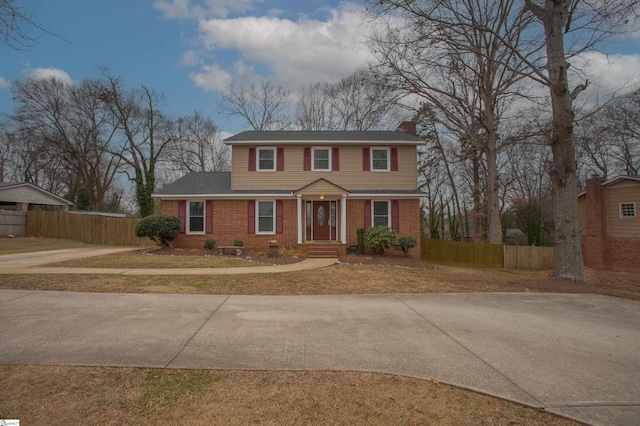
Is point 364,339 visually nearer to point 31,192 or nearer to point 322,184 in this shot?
point 322,184

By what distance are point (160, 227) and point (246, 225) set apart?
3.73 meters

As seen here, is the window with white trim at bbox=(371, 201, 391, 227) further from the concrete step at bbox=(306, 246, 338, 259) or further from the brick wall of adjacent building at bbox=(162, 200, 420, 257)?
the concrete step at bbox=(306, 246, 338, 259)

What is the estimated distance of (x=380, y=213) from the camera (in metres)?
16.9

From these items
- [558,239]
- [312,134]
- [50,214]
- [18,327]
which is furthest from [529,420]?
[50,214]

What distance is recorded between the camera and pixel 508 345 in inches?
176

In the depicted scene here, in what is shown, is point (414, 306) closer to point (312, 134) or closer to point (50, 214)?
point (312, 134)

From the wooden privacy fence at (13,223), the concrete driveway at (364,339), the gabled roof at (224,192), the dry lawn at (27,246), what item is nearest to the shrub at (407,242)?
the gabled roof at (224,192)

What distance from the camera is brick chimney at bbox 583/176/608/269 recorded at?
17.8 meters

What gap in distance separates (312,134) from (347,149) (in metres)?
2.21

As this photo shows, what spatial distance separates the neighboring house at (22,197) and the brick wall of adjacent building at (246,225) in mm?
16867

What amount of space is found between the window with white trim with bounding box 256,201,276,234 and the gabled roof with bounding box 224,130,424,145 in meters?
3.09

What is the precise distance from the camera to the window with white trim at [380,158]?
17.5 metres

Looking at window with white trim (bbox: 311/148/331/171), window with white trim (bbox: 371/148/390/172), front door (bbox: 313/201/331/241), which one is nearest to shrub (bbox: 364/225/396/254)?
front door (bbox: 313/201/331/241)

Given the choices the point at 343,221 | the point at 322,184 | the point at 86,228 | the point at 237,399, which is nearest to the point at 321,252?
the point at 343,221
